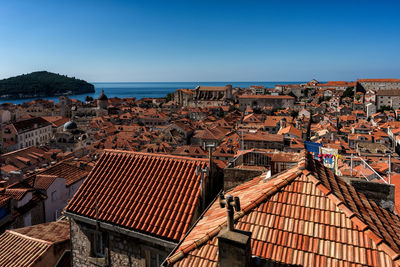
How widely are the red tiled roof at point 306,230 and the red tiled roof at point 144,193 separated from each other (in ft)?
4.71

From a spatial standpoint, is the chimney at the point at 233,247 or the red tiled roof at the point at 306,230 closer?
the chimney at the point at 233,247

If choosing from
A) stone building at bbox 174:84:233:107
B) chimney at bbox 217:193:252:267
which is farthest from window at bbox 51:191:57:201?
stone building at bbox 174:84:233:107

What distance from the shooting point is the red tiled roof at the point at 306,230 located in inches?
176

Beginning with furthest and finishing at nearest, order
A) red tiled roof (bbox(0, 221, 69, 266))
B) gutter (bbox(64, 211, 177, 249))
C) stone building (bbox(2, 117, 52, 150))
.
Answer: stone building (bbox(2, 117, 52, 150)), red tiled roof (bbox(0, 221, 69, 266)), gutter (bbox(64, 211, 177, 249))

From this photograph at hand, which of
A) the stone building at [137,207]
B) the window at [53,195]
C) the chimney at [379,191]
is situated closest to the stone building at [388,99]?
the chimney at [379,191]

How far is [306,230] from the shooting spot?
16.0ft

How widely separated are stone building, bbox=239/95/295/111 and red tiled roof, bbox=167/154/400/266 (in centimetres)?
11434

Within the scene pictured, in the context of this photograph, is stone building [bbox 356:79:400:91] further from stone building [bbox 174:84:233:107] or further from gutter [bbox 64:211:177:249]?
gutter [bbox 64:211:177:249]

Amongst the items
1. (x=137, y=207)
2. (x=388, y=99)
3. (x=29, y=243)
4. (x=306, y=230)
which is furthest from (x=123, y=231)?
(x=388, y=99)

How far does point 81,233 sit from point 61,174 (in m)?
10.3

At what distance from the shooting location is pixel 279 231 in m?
4.96

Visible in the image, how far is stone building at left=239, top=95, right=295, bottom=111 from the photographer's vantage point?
117m

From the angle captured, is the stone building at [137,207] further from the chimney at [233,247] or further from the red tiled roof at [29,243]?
the chimney at [233,247]

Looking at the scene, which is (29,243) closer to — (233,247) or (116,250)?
(116,250)
